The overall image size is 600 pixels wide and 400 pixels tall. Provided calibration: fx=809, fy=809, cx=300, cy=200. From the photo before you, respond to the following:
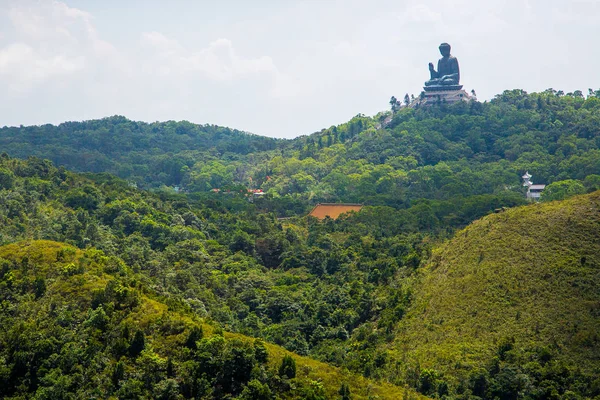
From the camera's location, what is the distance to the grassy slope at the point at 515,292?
43000 millimetres

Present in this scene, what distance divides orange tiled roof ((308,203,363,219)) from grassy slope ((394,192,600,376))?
3163 centimetres

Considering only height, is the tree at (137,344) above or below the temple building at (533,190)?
below

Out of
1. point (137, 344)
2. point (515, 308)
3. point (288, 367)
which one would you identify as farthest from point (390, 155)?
point (137, 344)

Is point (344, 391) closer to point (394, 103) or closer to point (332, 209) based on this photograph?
point (332, 209)

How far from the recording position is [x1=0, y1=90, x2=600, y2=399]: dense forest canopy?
1478 inches

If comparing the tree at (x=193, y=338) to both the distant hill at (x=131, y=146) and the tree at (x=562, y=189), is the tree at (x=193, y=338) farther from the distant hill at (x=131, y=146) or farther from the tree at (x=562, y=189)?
the distant hill at (x=131, y=146)

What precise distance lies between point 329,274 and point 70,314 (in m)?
26.9

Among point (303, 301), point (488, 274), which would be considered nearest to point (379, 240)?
point (303, 301)

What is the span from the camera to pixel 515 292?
46.6 metres

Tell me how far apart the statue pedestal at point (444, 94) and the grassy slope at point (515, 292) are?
242 feet

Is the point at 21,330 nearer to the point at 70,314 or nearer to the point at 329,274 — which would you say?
the point at 70,314

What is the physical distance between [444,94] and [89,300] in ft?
310

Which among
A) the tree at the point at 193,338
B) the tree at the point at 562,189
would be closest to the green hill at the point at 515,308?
the tree at the point at 193,338

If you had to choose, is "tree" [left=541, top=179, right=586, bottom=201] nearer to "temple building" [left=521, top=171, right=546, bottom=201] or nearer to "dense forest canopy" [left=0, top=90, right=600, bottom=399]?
"dense forest canopy" [left=0, top=90, right=600, bottom=399]
